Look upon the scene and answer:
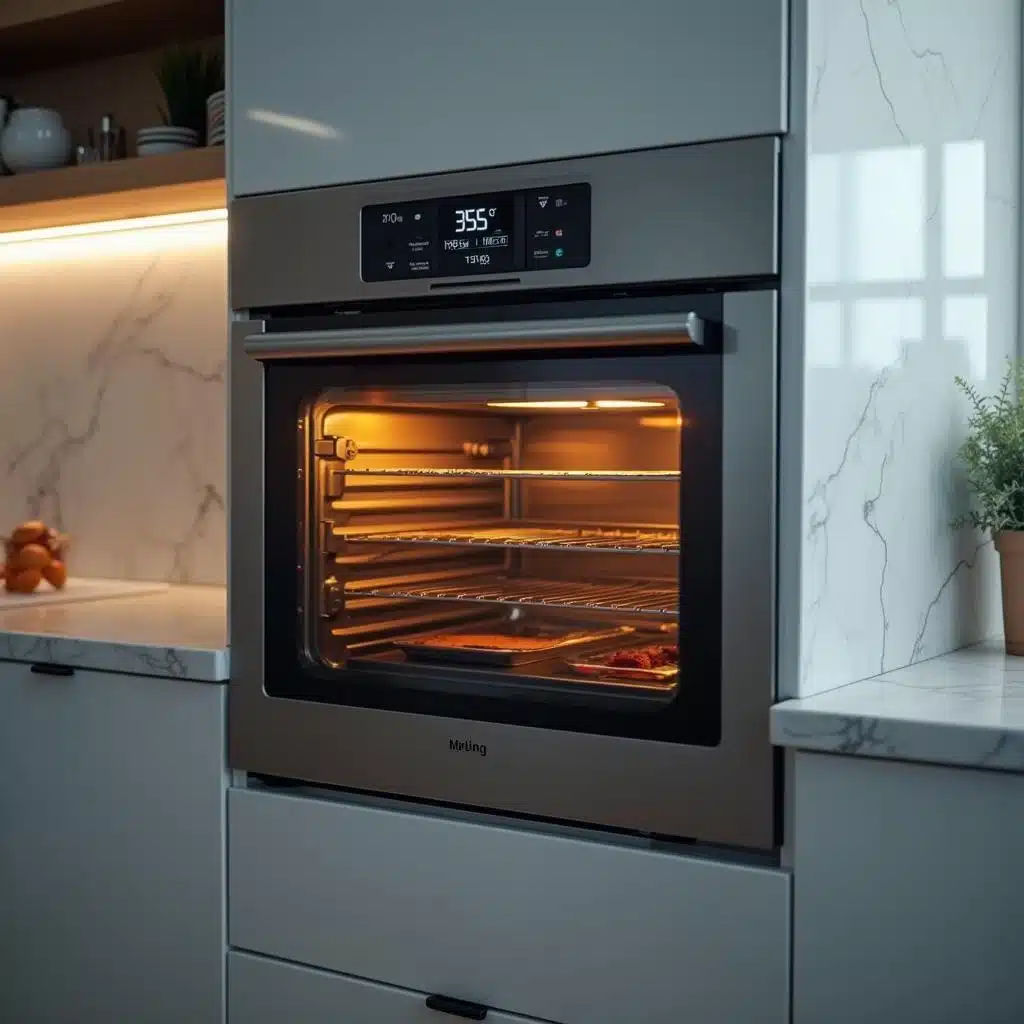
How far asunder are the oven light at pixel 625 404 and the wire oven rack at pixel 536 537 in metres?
0.17

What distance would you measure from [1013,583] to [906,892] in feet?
1.94

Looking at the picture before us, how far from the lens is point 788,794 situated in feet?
4.79

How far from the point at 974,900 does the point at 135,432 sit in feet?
6.55

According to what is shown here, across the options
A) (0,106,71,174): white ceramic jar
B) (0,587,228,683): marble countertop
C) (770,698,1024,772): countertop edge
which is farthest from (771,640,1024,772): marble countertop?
(0,106,71,174): white ceramic jar

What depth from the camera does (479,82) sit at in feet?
5.42

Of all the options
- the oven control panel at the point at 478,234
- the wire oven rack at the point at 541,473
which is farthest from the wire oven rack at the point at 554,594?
the oven control panel at the point at 478,234

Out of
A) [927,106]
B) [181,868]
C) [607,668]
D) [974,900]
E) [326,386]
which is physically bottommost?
[181,868]

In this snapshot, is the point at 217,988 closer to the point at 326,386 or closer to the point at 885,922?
the point at 326,386

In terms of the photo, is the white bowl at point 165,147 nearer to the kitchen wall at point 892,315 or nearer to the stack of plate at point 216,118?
the stack of plate at point 216,118

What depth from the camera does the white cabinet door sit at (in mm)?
1899

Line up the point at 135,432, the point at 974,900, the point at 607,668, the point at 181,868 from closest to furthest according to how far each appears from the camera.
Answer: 1. the point at 974,900
2. the point at 607,668
3. the point at 181,868
4. the point at 135,432

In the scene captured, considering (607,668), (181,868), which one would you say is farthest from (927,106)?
(181,868)

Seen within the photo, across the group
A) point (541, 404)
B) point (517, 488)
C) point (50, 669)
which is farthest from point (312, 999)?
point (541, 404)

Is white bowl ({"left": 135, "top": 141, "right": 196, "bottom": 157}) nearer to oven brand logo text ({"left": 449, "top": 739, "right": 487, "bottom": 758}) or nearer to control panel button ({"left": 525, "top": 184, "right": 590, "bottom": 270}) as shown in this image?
control panel button ({"left": 525, "top": 184, "right": 590, "bottom": 270})
